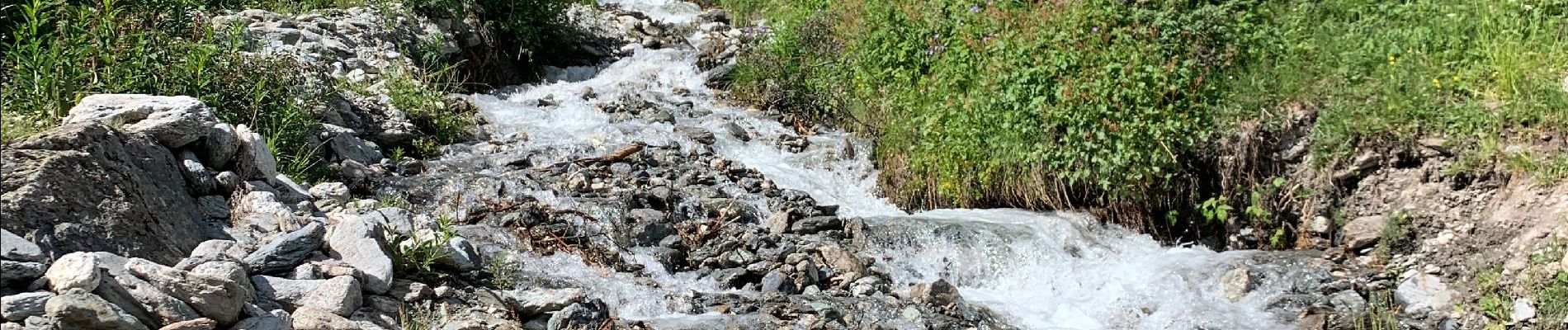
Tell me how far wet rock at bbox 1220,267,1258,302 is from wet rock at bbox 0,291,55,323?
6.09 m

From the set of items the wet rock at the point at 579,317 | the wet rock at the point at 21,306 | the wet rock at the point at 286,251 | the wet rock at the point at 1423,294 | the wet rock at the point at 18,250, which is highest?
the wet rock at the point at 18,250

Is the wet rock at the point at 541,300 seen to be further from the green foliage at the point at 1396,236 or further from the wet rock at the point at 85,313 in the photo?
the green foliage at the point at 1396,236

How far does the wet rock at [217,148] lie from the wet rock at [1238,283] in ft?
19.2

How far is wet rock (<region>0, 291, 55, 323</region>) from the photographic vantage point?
351 centimetres

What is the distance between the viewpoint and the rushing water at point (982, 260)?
645 cm

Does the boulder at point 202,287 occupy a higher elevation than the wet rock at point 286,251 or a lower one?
higher

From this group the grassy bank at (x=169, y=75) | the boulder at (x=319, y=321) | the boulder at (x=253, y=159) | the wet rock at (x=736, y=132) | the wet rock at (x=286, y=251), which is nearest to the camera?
the boulder at (x=319, y=321)

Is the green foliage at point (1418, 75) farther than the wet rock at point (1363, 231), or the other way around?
the wet rock at point (1363, 231)

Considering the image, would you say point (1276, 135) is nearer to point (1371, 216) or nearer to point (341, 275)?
point (1371, 216)

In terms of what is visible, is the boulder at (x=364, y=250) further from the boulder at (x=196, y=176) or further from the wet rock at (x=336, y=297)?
the boulder at (x=196, y=176)

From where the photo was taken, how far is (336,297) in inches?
180

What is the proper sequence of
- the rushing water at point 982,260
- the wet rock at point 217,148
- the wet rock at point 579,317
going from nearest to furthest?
the wet rock at point 579,317, the wet rock at point 217,148, the rushing water at point 982,260

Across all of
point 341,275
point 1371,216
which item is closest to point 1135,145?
point 1371,216

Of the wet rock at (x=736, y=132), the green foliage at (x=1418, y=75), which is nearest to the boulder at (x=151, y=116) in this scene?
the wet rock at (x=736, y=132)
